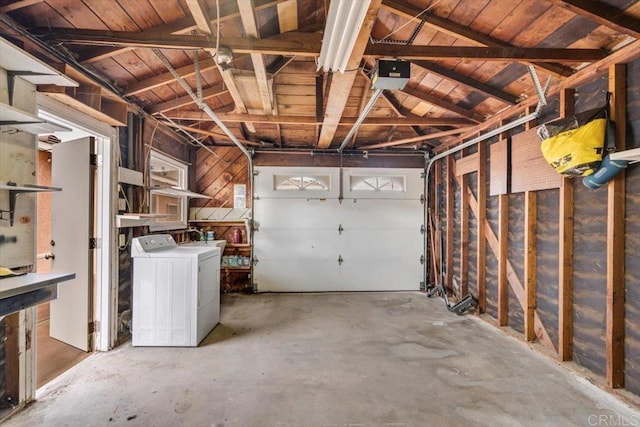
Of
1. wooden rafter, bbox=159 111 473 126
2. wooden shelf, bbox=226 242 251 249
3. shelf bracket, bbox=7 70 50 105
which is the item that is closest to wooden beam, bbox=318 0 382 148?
wooden rafter, bbox=159 111 473 126

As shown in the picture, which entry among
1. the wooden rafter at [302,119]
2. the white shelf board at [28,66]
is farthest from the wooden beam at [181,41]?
the wooden rafter at [302,119]

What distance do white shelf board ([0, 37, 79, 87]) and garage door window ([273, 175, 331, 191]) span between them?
3.15 m

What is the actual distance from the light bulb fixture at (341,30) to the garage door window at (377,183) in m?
3.02

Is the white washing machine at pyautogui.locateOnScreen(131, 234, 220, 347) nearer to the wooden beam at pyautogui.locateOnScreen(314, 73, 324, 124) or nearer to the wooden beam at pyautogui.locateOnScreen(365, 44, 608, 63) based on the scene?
the wooden beam at pyautogui.locateOnScreen(314, 73, 324, 124)

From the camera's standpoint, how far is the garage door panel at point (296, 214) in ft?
15.8

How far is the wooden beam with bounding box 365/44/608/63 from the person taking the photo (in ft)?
6.79

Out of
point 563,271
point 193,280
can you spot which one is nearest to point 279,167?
point 193,280

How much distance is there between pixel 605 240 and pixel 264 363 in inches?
114

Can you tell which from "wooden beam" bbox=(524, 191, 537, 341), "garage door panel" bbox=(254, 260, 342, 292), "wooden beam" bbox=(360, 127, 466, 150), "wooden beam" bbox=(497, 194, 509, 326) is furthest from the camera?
"garage door panel" bbox=(254, 260, 342, 292)

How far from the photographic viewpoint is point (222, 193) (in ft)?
16.1

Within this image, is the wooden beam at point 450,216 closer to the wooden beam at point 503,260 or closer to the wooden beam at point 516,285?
the wooden beam at point 516,285

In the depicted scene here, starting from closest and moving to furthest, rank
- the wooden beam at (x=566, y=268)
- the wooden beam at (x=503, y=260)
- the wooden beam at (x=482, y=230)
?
the wooden beam at (x=566, y=268)
the wooden beam at (x=503, y=260)
the wooden beam at (x=482, y=230)

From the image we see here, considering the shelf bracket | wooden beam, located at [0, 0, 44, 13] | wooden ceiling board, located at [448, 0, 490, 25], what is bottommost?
the shelf bracket

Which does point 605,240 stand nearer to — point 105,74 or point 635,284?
point 635,284
